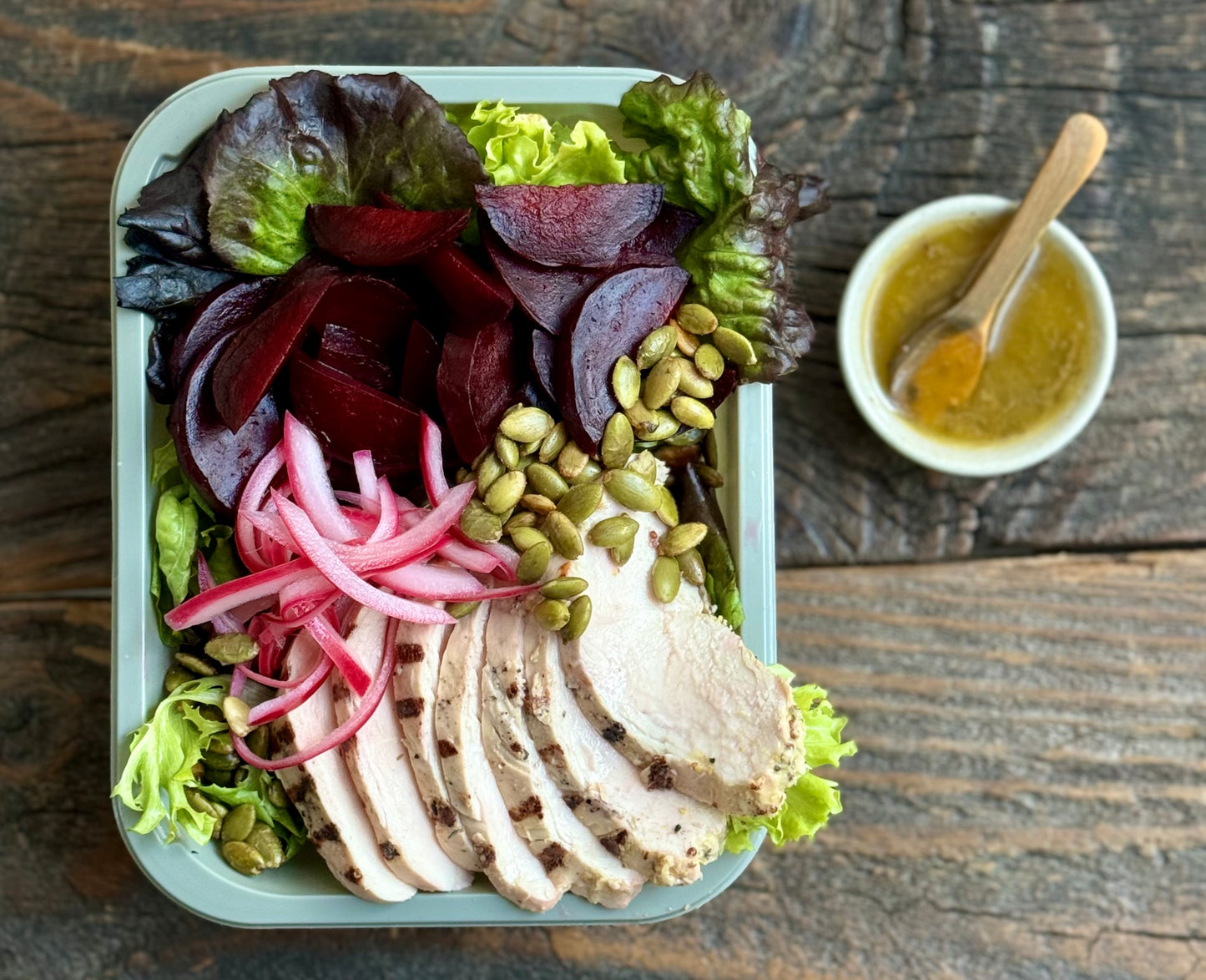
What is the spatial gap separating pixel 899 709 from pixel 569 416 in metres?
1.23

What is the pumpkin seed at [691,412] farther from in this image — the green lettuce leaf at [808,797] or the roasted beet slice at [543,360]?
the green lettuce leaf at [808,797]

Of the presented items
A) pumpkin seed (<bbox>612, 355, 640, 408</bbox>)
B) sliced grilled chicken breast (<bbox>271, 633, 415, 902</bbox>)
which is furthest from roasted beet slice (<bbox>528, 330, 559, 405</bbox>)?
sliced grilled chicken breast (<bbox>271, 633, 415, 902</bbox>)

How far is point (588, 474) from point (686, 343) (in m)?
0.31

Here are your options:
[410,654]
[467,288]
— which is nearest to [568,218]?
[467,288]

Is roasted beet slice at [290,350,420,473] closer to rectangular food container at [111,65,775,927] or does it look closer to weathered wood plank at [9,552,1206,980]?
rectangular food container at [111,65,775,927]

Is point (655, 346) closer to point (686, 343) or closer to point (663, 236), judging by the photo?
point (686, 343)

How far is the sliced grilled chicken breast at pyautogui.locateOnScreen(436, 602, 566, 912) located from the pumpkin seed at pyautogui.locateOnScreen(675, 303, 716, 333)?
66 cm

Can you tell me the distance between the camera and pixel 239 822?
2.00 meters

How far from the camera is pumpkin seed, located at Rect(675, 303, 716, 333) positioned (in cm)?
196

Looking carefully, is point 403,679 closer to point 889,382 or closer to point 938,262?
point 889,382

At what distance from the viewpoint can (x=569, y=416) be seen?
6.31ft

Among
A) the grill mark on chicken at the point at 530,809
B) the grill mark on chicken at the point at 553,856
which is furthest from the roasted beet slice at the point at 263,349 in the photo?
the grill mark on chicken at the point at 553,856

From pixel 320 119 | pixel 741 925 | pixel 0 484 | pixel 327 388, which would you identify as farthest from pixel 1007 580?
pixel 0 484

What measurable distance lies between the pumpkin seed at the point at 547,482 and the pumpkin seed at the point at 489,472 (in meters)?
0.06
